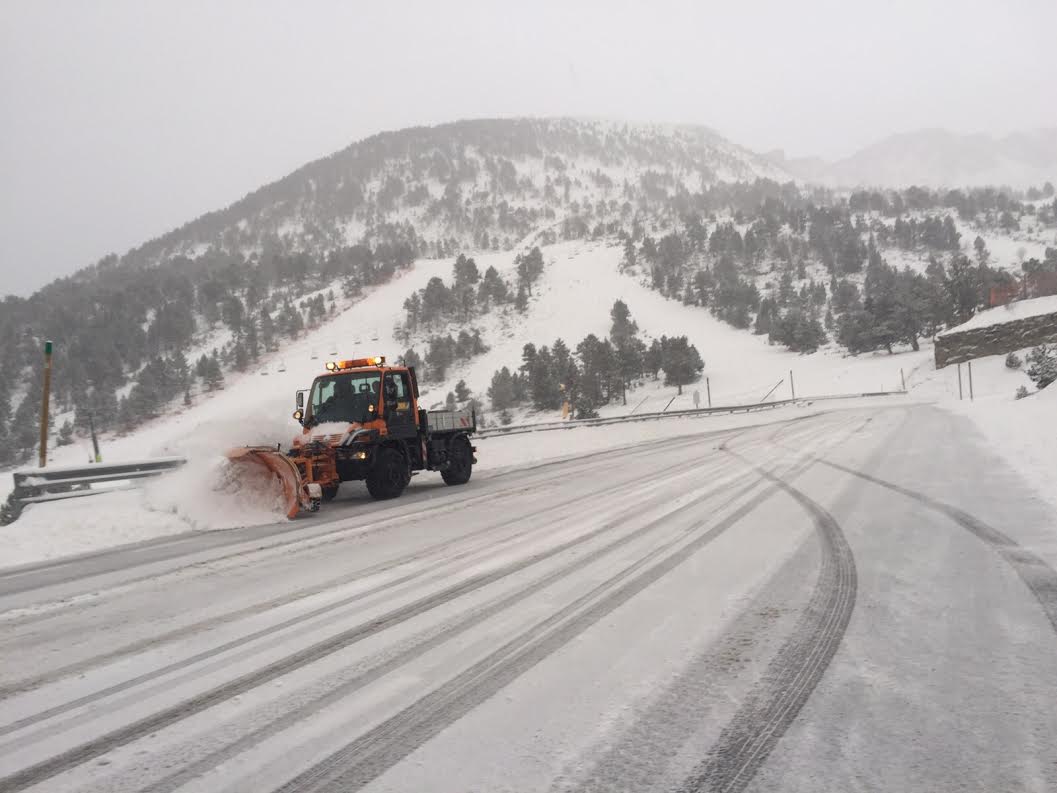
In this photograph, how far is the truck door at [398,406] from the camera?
40.0ft

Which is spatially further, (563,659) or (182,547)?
(182,547)

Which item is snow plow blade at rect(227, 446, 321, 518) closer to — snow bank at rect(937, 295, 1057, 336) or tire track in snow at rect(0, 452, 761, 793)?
tire track in snow at rect(0, 452, 761, 793)

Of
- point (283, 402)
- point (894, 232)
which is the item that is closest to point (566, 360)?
point (283, 402)

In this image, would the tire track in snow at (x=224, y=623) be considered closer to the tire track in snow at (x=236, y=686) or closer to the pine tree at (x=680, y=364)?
the tire track in snow at (x=236, y=686)

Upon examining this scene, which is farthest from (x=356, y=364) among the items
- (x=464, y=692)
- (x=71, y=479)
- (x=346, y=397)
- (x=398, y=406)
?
(x=464, y=692)

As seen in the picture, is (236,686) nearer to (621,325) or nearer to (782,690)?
(782,690)

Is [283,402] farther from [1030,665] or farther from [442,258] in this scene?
[442,258]

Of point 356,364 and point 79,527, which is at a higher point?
point 356,364

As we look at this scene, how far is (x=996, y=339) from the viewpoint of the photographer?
5212 centimetres

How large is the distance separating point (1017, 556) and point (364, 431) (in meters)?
9.19

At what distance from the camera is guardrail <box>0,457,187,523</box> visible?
10.3 metres

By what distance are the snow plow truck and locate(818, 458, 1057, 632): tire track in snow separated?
321 inches

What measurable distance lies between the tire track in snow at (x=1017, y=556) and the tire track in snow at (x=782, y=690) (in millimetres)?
1090

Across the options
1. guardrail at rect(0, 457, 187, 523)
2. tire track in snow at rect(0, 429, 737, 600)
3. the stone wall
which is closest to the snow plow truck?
tire track in snow at rect(0, 429, 737, 600)
